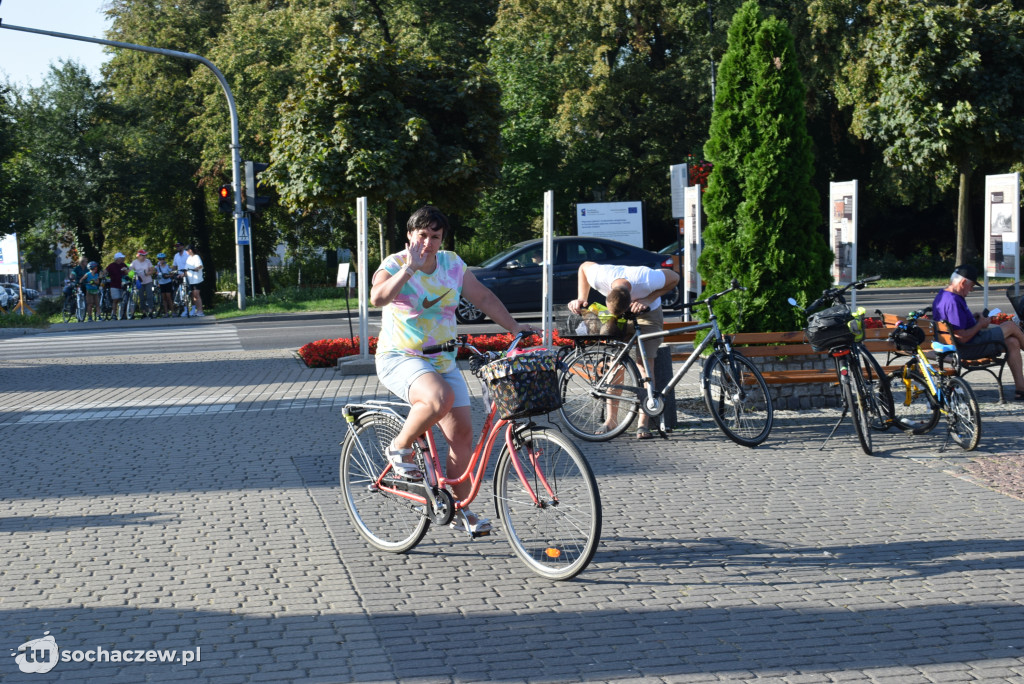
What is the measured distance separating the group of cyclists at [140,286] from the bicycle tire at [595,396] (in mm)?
18593

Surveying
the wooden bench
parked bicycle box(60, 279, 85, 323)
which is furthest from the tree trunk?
parked bicycle box(60, 279, 85, 323)

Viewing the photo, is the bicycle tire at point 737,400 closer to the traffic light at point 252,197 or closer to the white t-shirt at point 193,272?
the traffic light at point 252,197

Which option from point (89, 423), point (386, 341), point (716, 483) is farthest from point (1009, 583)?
point (89, 423)

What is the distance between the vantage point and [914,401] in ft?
28.2

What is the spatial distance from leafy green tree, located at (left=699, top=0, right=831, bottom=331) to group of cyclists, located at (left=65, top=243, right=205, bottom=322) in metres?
18.2

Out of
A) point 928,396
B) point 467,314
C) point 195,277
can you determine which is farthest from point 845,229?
point 195,277

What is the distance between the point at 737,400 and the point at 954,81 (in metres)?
20.6

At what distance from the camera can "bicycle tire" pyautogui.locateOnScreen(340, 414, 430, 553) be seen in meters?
5.65

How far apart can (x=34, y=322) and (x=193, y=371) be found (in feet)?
38.9

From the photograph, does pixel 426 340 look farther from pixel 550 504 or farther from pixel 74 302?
pixel 74 302

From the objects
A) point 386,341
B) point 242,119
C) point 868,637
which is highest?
point 242,119

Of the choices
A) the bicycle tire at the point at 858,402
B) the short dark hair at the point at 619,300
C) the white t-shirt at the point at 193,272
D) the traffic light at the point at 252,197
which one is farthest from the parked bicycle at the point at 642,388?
the white t-shirt at the point at 193,272

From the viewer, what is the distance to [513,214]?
37.3 m

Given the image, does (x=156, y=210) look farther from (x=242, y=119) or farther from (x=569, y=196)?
(x=569, y=196)
